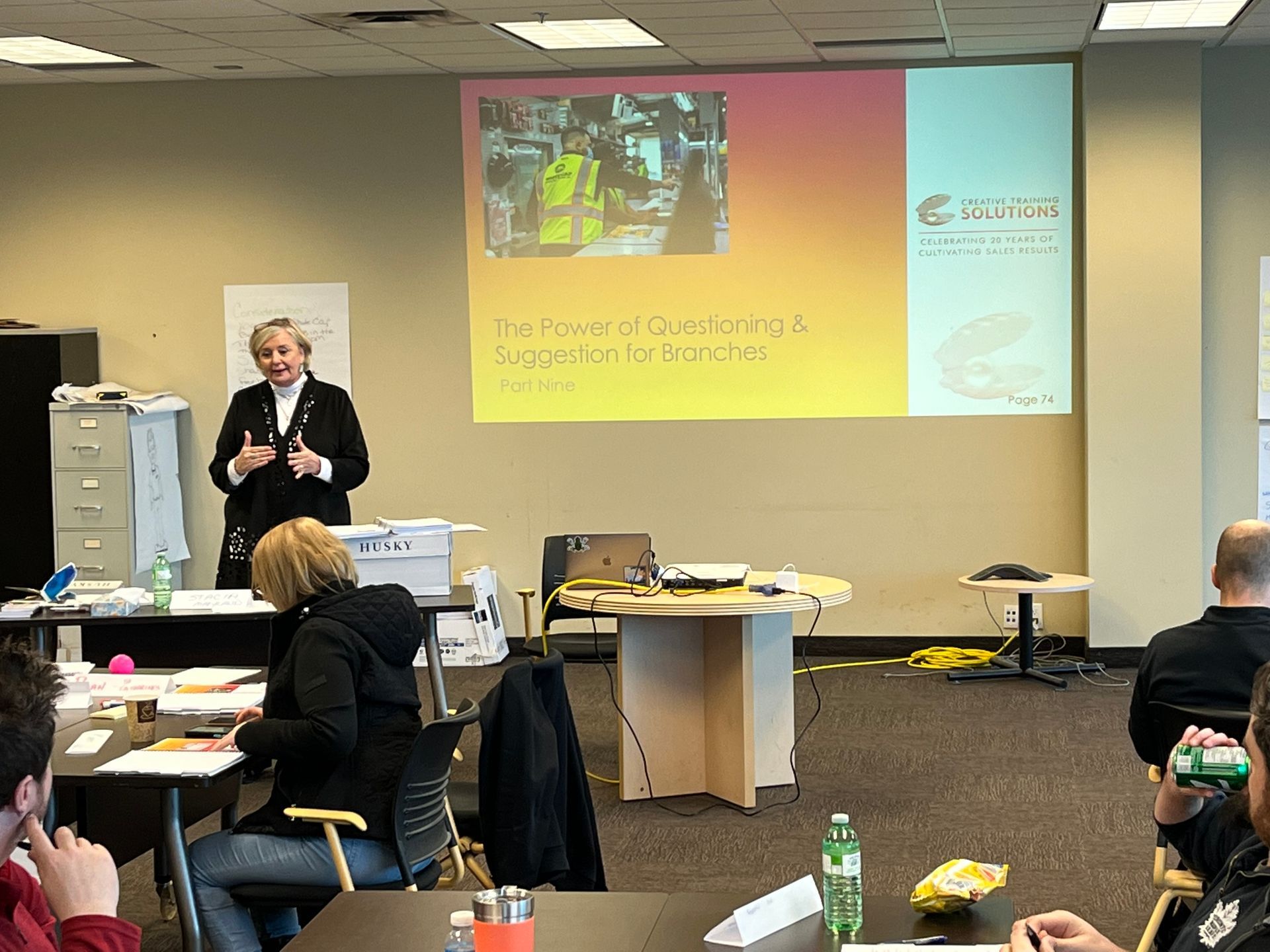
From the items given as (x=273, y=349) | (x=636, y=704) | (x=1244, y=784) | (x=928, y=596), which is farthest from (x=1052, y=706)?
→ (x=1244, y=784)

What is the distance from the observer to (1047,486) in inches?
302

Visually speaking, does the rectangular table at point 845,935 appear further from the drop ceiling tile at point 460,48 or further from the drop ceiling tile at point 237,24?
the drop ceiling tile at point 460,48

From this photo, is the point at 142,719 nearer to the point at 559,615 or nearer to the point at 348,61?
the point at 559,615

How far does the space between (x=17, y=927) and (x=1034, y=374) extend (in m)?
6.50

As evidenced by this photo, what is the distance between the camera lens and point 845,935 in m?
2.20

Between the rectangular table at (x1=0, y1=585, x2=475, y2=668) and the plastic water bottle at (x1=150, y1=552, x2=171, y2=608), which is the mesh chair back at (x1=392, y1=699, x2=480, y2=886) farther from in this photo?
the plastic water bottle at (x1=150, y1=552, x2=171, y2=608)

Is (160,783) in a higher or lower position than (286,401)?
lower

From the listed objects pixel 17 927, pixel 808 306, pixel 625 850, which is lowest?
pixel 625 850

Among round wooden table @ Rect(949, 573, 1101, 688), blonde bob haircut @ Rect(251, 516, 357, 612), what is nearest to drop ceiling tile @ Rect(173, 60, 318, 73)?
round wooden table @ Rect(949, 573, 1101, 688)

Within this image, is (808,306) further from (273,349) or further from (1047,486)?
(273,349)

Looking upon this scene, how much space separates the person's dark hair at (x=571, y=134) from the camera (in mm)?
7855

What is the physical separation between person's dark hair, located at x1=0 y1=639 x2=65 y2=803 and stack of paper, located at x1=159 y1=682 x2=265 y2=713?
1.80 meters

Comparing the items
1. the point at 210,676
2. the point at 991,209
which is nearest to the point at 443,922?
the point at 210,676

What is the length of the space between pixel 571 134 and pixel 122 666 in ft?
14.7
